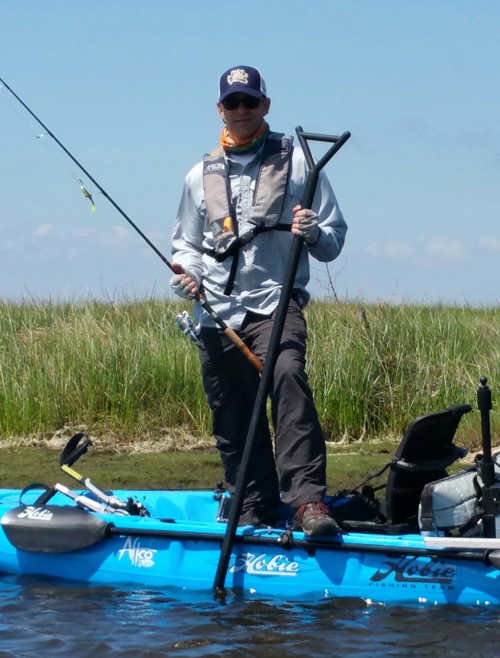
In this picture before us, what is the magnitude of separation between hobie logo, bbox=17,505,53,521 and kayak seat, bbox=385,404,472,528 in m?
1.83

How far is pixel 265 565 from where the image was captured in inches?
238

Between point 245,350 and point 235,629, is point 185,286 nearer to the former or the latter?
point 245,350

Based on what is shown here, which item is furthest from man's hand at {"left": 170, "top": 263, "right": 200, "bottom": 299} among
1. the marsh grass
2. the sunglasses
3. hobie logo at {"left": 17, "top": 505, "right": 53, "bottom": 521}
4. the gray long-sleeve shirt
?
the marsh grass

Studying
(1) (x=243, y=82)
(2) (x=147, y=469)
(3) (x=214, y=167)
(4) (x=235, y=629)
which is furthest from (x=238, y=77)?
(2) (x=147, y=469)

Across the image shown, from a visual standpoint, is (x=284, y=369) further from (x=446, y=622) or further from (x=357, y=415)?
(x=357, y=415)

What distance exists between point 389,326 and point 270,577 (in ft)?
16.9

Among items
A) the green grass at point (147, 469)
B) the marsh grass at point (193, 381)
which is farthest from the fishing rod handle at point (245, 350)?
the marsh grass at point (193, 381)

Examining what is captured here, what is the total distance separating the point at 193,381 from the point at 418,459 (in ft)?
14.6

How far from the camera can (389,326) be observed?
1089cm

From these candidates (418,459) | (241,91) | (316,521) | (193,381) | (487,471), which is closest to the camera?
(487,471)

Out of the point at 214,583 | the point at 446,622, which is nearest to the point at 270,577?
the point at 214,583

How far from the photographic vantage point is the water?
5.43m

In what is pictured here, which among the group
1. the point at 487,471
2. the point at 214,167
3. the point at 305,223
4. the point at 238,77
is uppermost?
the point at 238,77

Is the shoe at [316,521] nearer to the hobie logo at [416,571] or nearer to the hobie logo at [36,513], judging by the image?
the hobie logo at [416,571]
